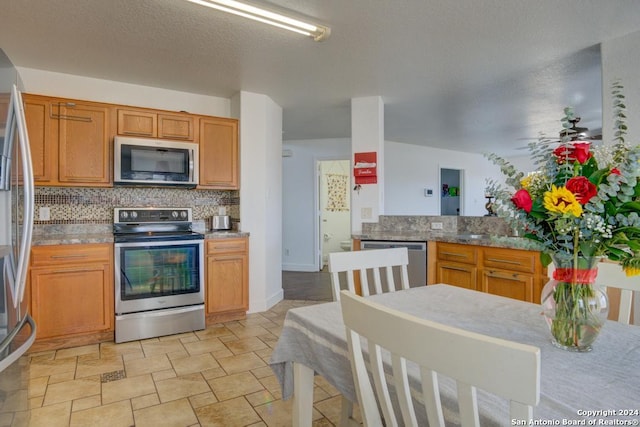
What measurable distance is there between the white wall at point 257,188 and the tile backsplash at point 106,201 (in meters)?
0.18

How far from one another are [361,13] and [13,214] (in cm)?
→ 214

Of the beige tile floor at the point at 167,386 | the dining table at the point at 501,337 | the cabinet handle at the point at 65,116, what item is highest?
the cabinet handle at the point at 65,116

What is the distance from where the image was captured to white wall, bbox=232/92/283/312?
3766mm

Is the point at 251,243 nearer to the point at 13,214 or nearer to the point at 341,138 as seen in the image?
the point at 13,214

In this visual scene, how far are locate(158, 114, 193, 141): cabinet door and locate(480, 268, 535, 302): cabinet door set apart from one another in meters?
3.03

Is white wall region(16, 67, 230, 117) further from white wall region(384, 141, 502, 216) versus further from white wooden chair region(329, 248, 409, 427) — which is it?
white wall region(384, 141, 502, 216)

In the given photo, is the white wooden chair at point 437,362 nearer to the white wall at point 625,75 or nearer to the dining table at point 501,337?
the dining table at point 501,337

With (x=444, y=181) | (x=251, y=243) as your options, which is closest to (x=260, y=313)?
(x=251, y=243)

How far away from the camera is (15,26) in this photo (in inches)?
92.9

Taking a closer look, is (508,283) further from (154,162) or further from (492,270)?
(154,162)

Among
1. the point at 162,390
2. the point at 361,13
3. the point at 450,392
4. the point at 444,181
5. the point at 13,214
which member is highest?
the point at 361,13

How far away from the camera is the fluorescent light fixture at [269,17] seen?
2.03 m

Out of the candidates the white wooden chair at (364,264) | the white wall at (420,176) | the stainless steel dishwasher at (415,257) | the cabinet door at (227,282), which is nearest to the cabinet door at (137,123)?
the cabinet door at (227,282)

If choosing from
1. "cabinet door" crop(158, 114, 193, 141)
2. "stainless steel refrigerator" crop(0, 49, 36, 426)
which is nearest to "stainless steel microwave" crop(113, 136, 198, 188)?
"cabinet door" crop(158, 114, 193, 141)
